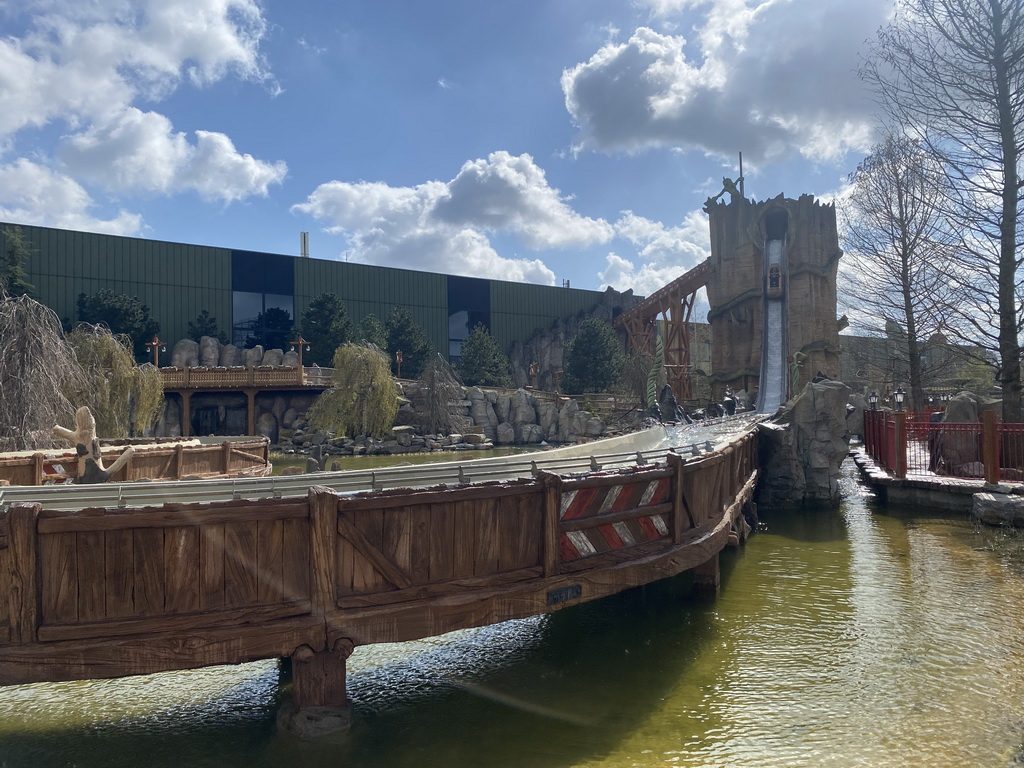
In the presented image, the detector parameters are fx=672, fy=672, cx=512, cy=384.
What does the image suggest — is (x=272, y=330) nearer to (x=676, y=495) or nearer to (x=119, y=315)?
(x=119, y=315)

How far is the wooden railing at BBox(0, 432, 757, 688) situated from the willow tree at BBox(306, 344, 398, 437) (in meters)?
32.2

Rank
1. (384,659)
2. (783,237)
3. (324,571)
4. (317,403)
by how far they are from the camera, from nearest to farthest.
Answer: (324,571), (384,659), (317,403), (783,237)

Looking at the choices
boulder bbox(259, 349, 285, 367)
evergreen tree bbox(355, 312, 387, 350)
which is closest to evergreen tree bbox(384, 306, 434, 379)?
evergreen tree bbox(355, 312, 387, 350)

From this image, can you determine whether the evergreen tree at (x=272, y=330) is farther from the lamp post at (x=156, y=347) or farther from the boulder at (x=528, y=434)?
the boulder at (x=528, y=434)

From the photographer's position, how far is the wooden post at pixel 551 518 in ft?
Answer: 20.1

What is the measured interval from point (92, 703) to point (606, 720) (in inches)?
185

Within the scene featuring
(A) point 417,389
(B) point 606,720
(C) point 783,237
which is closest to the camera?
(B) point 606,720

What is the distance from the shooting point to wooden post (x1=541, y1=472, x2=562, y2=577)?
20.1ft

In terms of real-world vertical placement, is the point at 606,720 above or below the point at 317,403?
below

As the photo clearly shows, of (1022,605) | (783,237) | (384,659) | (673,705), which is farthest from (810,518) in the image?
(783,237)

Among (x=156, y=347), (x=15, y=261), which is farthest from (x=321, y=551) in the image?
(x=15, y=261)

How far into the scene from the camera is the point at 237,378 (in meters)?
39.1

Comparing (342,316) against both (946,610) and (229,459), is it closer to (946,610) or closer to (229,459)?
(229,459)

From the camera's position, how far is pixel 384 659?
7.26m
